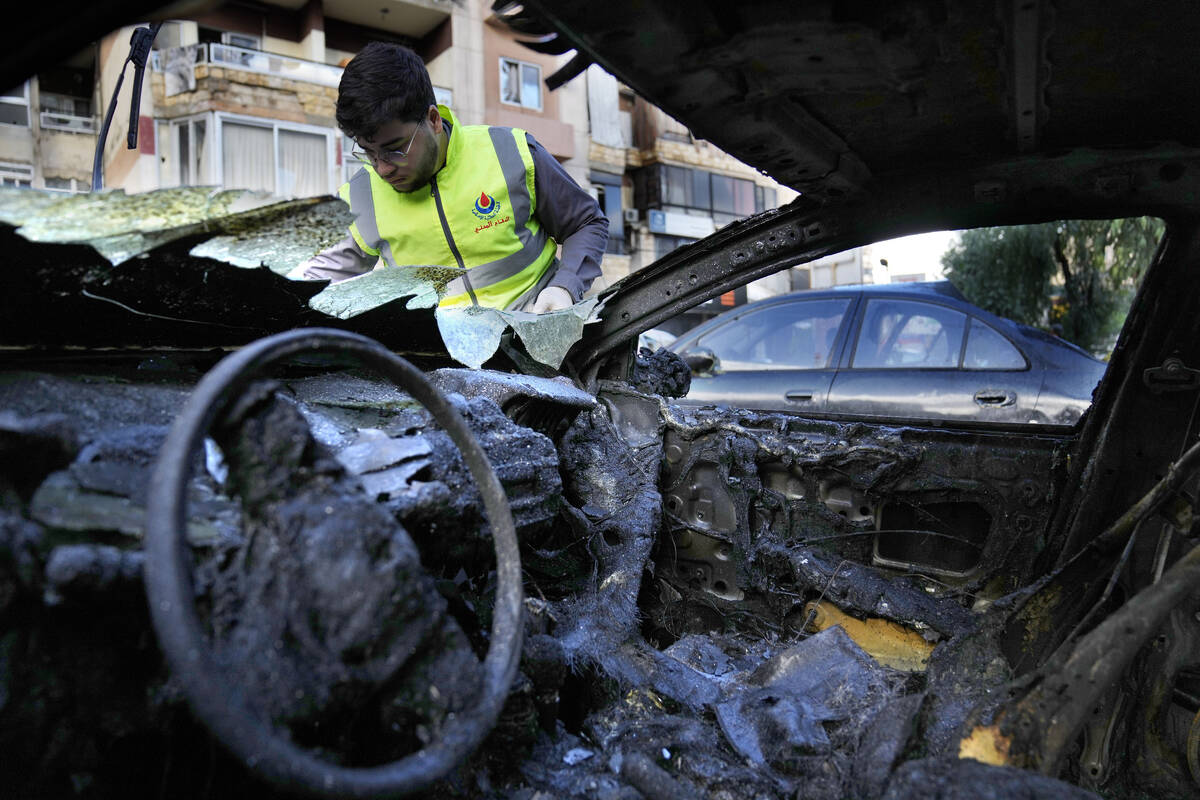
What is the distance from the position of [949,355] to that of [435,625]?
5.36m

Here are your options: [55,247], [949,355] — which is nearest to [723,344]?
[949,355]

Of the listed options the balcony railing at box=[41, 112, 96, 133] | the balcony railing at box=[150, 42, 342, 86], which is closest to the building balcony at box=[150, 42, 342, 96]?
Result: the balcony railing at box=[150, 42, 342, 86]

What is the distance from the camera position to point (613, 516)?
8.61ft

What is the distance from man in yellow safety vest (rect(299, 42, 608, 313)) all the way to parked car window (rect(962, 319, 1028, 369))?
3.60 m

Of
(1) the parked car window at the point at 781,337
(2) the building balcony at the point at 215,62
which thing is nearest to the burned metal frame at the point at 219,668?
(1) the parked car window at the point at 781,337

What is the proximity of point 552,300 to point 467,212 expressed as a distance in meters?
0.47

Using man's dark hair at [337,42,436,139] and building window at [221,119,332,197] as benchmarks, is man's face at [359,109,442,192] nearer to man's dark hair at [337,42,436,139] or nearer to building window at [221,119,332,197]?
man's dark hair at [337,42,436,139]

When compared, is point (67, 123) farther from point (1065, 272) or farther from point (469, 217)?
point (1065, 272)

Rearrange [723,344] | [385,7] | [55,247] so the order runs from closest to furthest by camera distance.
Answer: [55,247] < [723,344] < [385,7]

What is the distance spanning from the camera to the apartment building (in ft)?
49.7

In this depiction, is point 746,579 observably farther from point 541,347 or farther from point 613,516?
point 541,347

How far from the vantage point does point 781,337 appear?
6387 millimetres

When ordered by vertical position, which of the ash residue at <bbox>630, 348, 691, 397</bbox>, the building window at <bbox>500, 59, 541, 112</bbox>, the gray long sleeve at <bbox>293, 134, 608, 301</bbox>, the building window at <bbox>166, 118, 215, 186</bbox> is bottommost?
the ash residue at <bbox>630, 348, 691, 397</bbox>

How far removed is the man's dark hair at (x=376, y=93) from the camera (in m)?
2.66
